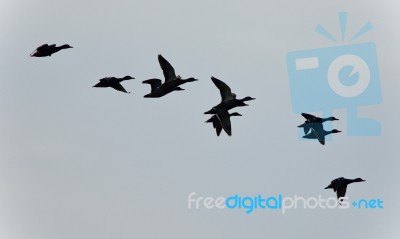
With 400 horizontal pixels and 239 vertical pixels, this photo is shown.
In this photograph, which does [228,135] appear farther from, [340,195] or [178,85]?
[340,195]

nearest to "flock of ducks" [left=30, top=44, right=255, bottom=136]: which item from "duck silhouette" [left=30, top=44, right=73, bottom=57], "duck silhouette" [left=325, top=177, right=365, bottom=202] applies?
"duck silhouette" [left=30, top=44, right=73, bottom=57]

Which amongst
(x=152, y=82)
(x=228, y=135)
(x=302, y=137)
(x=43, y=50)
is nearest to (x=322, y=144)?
(x=302, y=137)

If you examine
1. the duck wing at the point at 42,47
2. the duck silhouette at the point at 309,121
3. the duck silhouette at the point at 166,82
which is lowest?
the duck silhouette at the point at 309,121

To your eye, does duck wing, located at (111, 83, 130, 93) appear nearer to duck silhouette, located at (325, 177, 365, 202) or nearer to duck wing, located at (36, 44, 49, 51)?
duck wing, located at (36, 44, 49, 51)

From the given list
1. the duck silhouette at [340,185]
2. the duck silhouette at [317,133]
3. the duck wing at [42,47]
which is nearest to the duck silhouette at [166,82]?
the duck wing at [42,47]

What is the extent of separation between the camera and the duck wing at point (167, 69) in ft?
121

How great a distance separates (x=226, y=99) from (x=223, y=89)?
18.6 inches

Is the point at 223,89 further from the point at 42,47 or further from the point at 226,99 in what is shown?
the point at 42,47

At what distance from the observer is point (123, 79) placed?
3869 centimetres

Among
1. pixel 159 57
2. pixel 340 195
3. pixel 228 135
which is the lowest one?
pixel 340 195

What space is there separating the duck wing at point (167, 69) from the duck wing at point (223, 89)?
1265 millimetres

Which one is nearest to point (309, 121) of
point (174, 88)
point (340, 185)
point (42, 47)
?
point (340, 185)

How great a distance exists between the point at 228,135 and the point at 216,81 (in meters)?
2.47

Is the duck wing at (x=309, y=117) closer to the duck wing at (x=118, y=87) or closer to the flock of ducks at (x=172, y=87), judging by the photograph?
the flock of ducks at (x=172, y=87)
